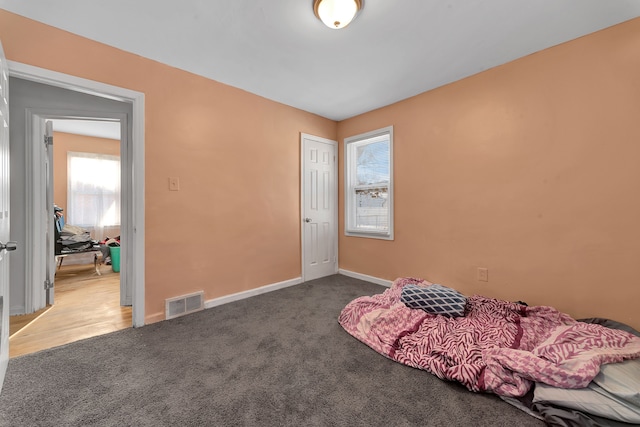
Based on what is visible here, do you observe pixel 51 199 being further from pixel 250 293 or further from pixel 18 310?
pixel 250 293

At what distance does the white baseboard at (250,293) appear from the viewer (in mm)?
2867

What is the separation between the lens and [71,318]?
260cm

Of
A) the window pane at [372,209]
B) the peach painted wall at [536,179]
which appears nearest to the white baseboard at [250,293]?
the window pane at [372,209]

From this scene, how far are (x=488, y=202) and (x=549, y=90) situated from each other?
110 centimetres

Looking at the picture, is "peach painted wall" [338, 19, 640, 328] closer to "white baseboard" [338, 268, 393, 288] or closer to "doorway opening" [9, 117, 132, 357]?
"white baseboard" [338, 268, 393, 288]

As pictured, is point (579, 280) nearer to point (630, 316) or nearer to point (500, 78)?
point (630, 316)

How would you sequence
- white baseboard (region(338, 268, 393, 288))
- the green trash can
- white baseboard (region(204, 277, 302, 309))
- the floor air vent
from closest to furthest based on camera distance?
the floor air vent, white baseboard (region(204, 277, 302, 309)), white baseboard (region(338, 268, 393, 288)), the green trash can

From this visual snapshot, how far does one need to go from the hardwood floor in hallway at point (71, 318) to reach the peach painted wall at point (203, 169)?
51 cm

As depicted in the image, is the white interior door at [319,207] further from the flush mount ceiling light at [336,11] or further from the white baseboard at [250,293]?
the flush mount ceiling light at [336,11]

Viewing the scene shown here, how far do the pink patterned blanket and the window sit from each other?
134 cm

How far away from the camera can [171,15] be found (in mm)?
1895

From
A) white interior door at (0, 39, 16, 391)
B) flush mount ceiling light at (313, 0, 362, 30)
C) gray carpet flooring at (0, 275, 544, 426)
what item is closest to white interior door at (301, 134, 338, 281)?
gray carpet flooring at (0, 275, 544, 426)

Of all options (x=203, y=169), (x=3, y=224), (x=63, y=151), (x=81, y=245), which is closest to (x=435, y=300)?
(x=203, y=169)

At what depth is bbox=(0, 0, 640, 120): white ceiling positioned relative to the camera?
1.81 m
